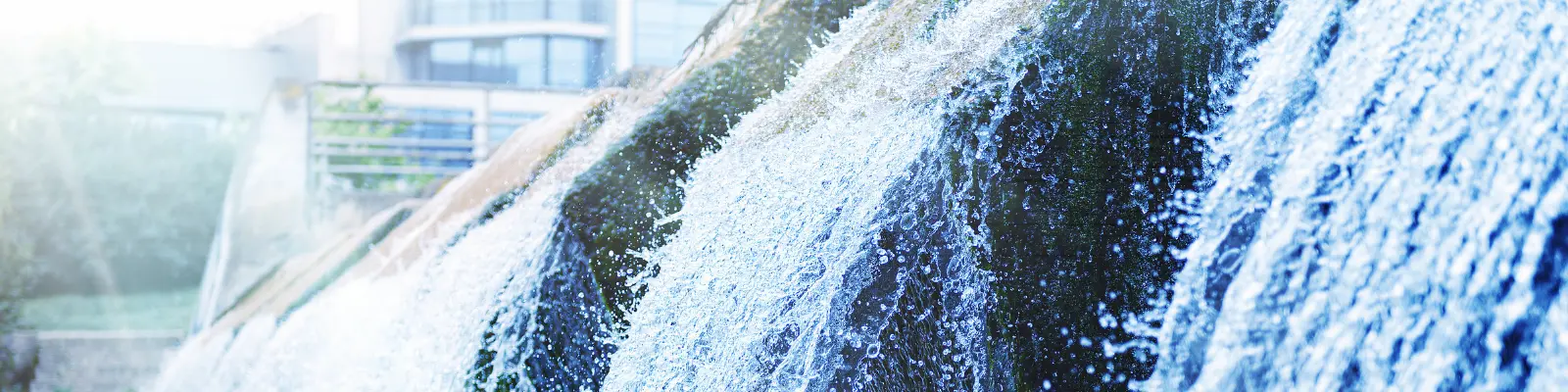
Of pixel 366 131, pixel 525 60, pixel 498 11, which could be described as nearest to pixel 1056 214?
pixel 366 131

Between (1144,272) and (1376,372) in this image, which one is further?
(1144,272)

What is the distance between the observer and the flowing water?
1768 mm

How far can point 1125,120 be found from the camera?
7.95 ft

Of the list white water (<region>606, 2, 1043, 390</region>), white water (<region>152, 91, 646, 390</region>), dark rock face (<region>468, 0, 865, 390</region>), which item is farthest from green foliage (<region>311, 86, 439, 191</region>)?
white water (<region>606, 2, 1043, 390</region>)

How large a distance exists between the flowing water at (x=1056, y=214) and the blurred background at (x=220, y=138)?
0.90 metres

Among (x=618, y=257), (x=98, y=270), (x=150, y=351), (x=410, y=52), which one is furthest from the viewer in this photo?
(x=410, y=52)

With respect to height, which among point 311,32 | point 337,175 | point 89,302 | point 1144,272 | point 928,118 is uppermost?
point 928,118

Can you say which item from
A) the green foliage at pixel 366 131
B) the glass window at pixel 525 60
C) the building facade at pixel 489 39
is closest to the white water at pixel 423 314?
the green foliage at pixel 366 131

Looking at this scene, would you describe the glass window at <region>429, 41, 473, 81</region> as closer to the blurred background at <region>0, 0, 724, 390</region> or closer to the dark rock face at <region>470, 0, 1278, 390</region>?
the blurred background at <region>0, 0, 724, 390</region>

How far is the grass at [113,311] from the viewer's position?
11.4 m

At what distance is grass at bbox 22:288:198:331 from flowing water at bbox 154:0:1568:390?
8.93 metres

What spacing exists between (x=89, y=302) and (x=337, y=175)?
21.4 feet

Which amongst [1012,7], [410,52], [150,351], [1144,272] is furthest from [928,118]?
[410,52]

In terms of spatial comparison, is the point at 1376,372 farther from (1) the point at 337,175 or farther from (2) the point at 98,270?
(2) the point at 98,270
